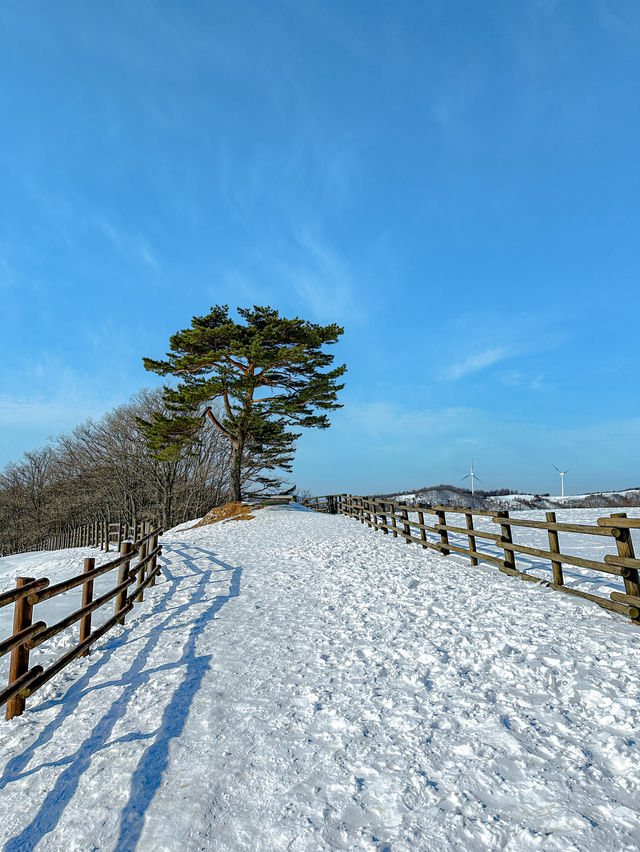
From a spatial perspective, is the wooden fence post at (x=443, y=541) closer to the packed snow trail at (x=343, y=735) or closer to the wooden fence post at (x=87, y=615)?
the packed snow trail at (x=343, y=735)

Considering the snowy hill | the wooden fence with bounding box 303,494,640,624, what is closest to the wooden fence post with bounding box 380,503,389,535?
the wooden fence with bounding box 303,494,640,624

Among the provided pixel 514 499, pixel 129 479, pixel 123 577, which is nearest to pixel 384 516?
pixel 123 577

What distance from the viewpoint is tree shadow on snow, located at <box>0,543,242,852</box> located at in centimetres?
278

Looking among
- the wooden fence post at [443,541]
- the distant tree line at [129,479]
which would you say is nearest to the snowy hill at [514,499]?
the distant tree line at [129,479]

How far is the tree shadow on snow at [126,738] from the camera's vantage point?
278cm

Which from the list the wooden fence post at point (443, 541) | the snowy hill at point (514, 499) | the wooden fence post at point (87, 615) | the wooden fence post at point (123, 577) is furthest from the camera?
the snowy hill at point (514, 499)

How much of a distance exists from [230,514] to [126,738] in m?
21.0

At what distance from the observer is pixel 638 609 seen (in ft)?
17.9

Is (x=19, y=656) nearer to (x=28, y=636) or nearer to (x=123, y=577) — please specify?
(x=28, y=636)

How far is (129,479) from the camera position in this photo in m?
34.2

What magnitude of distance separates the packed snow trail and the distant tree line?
26.7m

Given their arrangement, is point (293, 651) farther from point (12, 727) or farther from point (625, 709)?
point (625, 709)

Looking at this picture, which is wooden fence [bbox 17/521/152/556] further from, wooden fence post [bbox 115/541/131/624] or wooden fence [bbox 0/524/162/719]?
wooden fence [bbox 0/524/162/719]

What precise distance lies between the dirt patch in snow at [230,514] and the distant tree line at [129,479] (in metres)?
7.39
